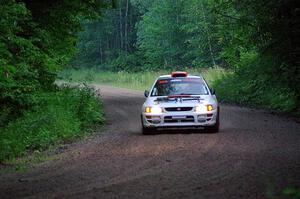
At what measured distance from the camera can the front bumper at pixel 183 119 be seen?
16.8 meters

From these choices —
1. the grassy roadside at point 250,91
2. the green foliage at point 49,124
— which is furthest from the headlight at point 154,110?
the grassy roadside at point 250,91

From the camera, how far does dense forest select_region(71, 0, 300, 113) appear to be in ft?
76.0

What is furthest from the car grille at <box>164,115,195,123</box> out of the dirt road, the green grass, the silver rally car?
the green grass

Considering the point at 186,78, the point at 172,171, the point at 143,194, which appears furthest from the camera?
the point at 186,78

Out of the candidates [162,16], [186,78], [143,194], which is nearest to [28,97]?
[186,78]

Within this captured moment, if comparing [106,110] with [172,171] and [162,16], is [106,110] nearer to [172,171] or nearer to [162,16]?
[172,171]

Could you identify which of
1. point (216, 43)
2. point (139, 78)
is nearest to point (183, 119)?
point (139, 78)

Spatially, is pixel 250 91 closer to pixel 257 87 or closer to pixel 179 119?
pixel 257 87

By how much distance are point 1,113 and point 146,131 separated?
4.16 metres

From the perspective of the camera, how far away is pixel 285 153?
12852 millimetres

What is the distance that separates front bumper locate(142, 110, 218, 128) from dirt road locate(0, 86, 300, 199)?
0.33 metres

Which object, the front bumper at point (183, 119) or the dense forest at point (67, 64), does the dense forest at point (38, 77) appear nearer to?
the dense forest at point (67, 64)

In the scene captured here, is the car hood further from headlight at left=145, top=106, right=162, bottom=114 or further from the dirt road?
the dirt road

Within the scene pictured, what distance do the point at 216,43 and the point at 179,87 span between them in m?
40.7
